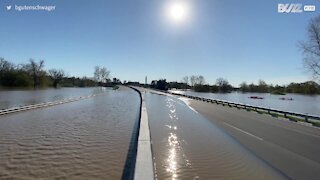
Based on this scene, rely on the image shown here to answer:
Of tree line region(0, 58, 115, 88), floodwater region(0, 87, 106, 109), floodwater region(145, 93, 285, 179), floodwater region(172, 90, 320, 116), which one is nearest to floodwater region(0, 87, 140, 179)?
floodwater region(145, 93, 285, 179)

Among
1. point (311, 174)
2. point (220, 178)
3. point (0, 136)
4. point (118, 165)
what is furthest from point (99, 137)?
point (311, 174)

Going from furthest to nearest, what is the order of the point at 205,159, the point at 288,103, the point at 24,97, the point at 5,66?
the point at 5,66 → the point at 288,103 → the point at 24,97 → the point at 205,159

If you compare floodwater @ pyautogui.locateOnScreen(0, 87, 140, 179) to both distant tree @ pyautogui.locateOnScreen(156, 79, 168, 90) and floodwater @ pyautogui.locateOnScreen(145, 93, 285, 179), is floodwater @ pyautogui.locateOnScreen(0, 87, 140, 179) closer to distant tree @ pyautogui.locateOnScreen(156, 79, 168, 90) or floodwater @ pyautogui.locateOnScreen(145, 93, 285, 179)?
floodwater @ pyautogui.locateOnScreen(145, 93, 285, 179)

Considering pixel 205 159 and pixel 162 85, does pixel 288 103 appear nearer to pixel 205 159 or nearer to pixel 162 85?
pixel 205 159

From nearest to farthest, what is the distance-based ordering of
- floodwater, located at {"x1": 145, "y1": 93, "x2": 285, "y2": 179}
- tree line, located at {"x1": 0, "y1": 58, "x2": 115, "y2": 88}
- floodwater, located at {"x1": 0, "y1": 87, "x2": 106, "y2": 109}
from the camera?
floodwater, located at {"x1": 145, "y1": 93, "x2": 285, "y2": 179} → floodwater, located at {"x1": 0, "y1": 87, "x2": 106, "y2": 109} → tree line, located at {"x1": 0, "y1": 58, "x2": 115, "y2": 88}

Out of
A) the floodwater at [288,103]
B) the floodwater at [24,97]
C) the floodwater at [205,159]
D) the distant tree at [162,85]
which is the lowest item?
the floodwater at [288,103]

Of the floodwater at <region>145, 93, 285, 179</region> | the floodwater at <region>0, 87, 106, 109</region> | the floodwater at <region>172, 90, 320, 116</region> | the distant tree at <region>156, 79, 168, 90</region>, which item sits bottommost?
the floodwater at <region>172, 90, 320, 116</region>

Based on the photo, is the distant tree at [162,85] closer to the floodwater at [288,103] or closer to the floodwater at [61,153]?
the floodwater at [288,103]

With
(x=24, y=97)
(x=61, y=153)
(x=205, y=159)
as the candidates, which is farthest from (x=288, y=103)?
(x=61, y=153)

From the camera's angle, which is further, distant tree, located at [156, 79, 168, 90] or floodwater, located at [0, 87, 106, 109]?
distant tree, located at [156, 79, 168, 90]

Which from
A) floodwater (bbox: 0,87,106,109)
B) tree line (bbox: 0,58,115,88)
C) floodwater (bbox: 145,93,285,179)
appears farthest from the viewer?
tree line (bbox: 0,58,115,88)

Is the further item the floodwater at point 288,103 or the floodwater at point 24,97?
the floodwater at point 288,103

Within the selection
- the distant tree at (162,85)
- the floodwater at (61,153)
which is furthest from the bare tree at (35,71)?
the floodwater at (61,153)

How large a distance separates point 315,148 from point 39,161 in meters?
10.5
